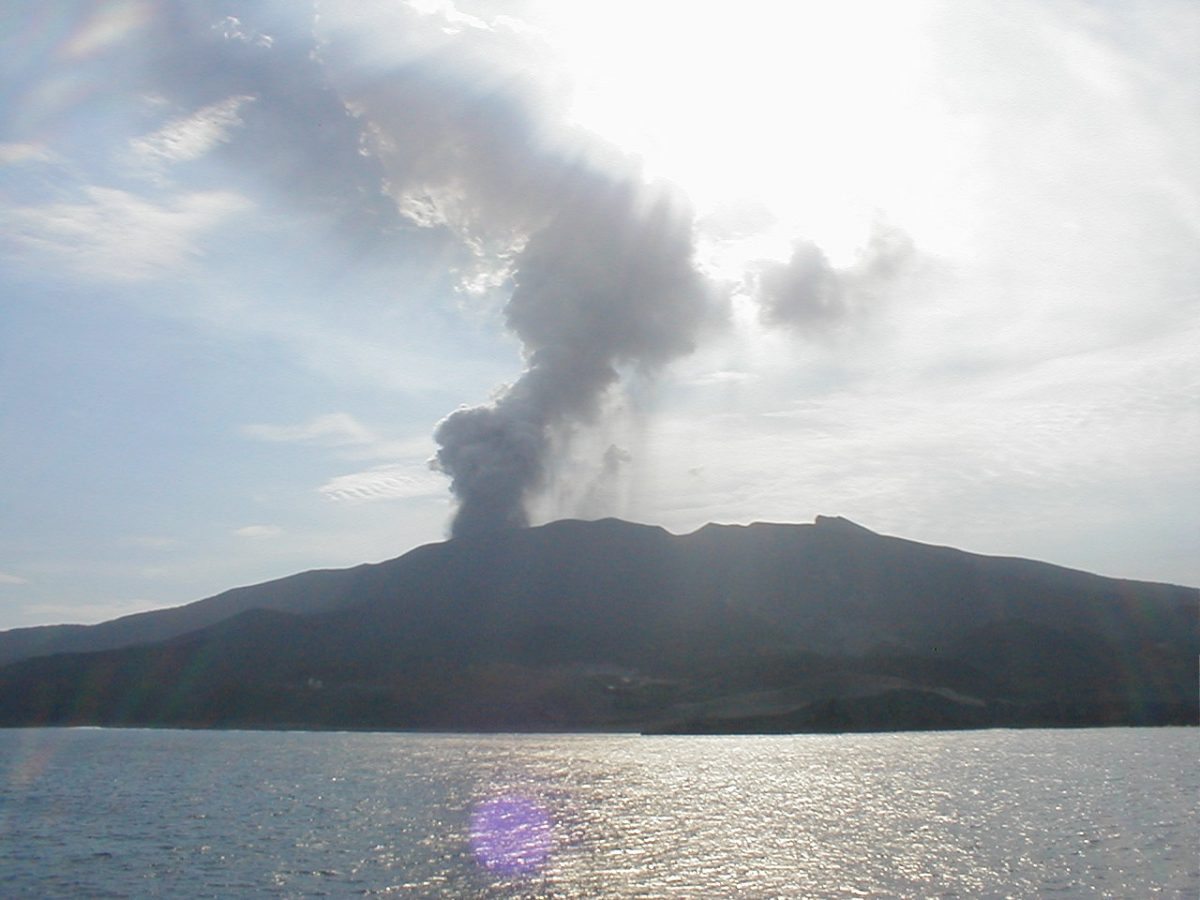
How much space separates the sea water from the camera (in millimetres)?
33500

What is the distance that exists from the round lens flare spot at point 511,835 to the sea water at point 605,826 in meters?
0.18

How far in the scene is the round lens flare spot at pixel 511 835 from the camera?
121 ft

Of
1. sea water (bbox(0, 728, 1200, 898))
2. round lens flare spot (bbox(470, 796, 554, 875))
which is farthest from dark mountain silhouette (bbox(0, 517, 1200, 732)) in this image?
round lens flare spot (bbox(470, 796, 554, 875))

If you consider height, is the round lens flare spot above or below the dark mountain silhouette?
below

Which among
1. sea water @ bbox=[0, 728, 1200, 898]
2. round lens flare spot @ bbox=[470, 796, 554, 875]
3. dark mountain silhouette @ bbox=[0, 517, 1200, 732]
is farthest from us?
dark mountain silhouette @ bbox=[0, 517, 1200, 732]

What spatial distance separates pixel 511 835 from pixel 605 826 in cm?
413

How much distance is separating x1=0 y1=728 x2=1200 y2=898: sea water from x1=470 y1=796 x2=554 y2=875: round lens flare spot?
0.18 metres

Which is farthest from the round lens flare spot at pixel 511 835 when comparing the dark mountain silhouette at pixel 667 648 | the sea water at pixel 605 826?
the dark mountain silhouette at pixel 667 648

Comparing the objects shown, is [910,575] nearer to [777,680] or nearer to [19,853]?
[777,680]

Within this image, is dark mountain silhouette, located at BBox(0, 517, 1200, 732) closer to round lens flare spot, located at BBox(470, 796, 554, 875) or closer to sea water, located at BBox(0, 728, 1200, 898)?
sea water, located at BBox(0, 728, 1200, 898)

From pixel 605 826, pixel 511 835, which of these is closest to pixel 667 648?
pixel 605 826

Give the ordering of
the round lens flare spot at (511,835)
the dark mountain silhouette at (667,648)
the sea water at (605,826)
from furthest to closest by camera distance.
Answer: the dark mountain silhouette at (667,648)
the round lens flare spot at (511,835)
the sea water at (605,826)

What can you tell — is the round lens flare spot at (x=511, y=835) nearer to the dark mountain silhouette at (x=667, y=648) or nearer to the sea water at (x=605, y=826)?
the sea water at (x=605, y=826)

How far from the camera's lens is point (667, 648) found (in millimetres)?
166375
